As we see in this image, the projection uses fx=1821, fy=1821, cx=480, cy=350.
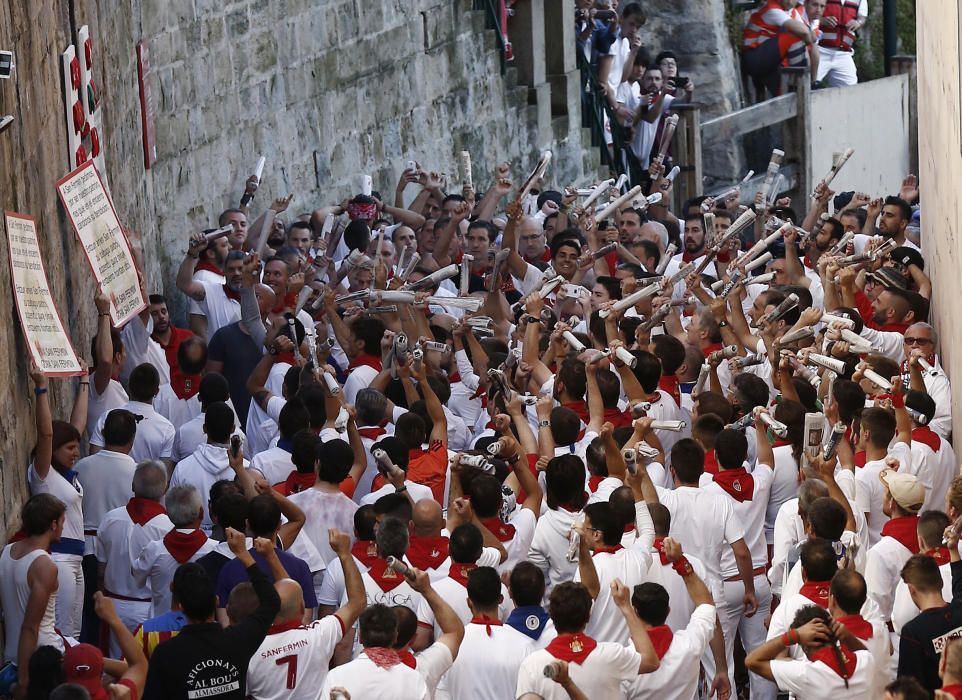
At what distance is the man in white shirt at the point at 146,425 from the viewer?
9695 mm

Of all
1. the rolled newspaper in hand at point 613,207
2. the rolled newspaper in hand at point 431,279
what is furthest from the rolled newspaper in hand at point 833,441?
the rolled newspaper in hand at point 613,207

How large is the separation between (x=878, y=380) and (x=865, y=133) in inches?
513

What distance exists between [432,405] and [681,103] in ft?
35.5

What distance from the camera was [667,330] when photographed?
461 inches

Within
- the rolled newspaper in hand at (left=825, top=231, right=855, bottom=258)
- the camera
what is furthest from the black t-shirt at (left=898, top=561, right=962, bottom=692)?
the rolled newspaper in hand at (left=825, top=231, right=855, bottom=258)

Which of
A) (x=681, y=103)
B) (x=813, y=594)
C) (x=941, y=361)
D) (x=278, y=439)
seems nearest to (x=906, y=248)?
(x=941, y=361)

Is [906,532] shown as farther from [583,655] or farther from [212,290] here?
[212,290]

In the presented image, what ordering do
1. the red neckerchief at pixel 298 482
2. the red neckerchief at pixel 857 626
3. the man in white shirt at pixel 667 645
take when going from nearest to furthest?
the red neckerchief at pixel 857 626 < the man in white shirt at pixel 667 645 < the red neckerchief at pixel 298 482

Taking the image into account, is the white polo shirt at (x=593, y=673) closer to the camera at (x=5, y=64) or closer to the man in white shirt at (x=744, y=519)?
the man in white shirt at (x=744, y=519)

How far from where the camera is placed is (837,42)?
21.9 metres

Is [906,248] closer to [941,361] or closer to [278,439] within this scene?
[941,361]

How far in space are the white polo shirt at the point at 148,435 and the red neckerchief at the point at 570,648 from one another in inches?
139

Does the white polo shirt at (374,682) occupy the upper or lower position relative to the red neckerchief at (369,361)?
lower

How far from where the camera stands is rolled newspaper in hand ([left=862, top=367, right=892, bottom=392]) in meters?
9.00
